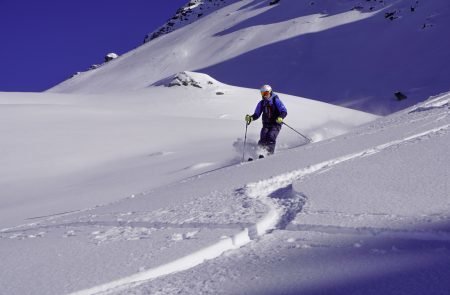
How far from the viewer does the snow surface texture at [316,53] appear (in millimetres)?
34281

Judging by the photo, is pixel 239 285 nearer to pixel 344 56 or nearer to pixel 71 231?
pixel 71 231

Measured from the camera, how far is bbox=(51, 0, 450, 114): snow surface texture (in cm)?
3428

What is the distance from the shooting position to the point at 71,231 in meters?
4.07

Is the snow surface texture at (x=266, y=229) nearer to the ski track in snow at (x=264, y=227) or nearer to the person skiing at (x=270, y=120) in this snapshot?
the ski track in snow at (x=264, y=227)

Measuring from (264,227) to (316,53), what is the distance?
135 feet

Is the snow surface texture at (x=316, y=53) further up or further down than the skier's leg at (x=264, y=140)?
further up

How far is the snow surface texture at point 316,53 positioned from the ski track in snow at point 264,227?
2568 centimetres

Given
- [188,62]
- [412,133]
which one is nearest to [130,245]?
[412,133]

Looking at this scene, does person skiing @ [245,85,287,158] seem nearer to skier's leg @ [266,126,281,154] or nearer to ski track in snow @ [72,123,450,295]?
skier's leg @ [266,126,281,154]

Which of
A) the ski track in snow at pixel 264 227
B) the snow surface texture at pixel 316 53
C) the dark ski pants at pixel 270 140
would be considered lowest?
the ski track in snow at pixel 264 227

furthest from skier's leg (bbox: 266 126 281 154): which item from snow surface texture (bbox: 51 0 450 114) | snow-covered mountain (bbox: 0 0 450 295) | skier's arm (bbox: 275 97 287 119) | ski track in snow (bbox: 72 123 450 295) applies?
snow surface texture (bbox: 51 0 450 114)

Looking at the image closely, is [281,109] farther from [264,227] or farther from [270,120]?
[264,227]

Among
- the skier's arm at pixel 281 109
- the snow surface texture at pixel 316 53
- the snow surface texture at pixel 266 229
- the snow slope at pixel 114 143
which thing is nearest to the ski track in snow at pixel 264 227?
the snow surface texture at pixel 266 229

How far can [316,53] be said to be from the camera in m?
43.1
